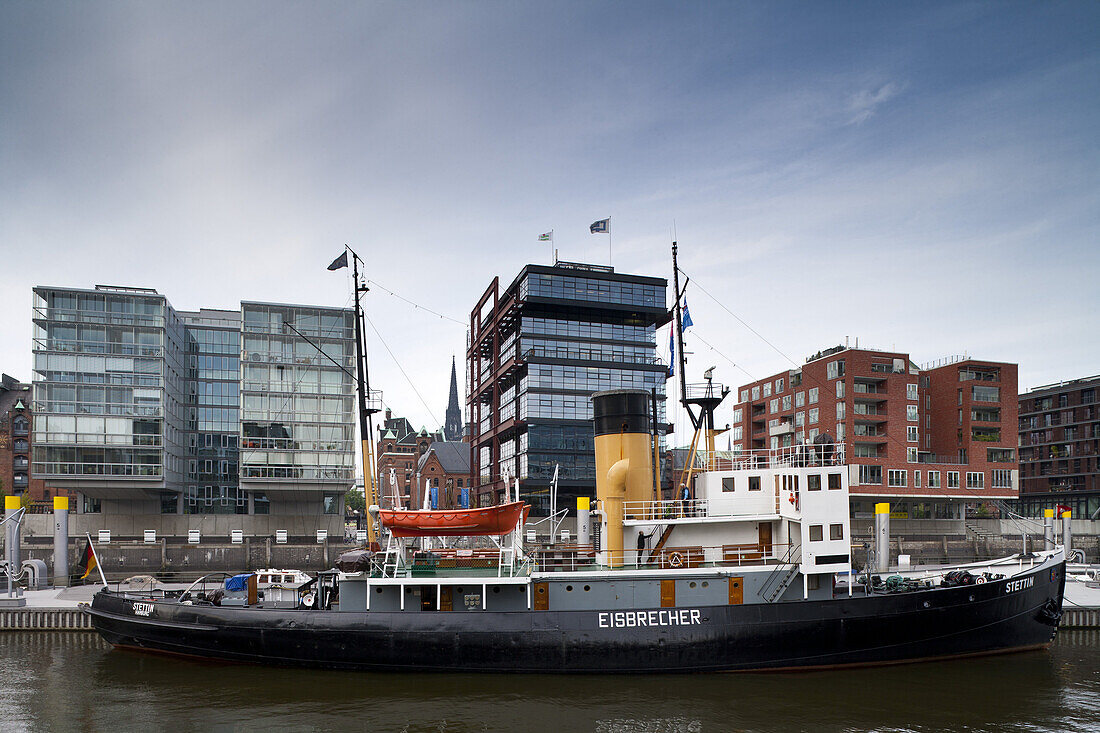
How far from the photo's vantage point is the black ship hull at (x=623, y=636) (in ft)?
69.8

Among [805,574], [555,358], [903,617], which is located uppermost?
[555,358]

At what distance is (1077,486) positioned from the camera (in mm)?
79500

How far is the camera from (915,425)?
60500 mm

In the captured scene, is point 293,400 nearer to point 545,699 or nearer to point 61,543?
point 61,543

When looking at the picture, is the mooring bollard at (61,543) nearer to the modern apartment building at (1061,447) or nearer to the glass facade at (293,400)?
the glass facade at (293,400)

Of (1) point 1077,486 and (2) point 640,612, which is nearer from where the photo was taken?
(2) point 640,612

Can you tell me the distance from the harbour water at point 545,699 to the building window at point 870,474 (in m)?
35.9

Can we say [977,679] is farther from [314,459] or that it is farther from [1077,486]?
[1077,486]

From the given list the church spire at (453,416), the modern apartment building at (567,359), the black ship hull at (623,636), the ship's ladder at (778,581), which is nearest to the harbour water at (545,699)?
the black ship hull at (623,636)

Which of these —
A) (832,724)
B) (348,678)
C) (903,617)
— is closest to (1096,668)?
(903,617)

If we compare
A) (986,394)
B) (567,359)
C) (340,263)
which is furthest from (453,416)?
(340,263)

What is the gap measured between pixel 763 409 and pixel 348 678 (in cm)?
5736

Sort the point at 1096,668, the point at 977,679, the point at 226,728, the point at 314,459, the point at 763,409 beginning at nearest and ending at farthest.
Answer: the point at 226,728, the point at 977,679, the point at 1096,668, the point at 314,459, the point at 763,409

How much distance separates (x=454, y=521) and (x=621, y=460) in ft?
18.1
